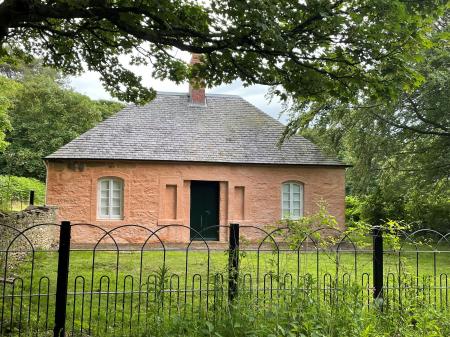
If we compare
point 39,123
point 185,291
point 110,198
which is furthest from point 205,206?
point 39,123

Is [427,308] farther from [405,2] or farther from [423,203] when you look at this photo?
[423,203]

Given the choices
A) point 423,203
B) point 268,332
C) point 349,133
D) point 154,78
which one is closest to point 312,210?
point 349,133

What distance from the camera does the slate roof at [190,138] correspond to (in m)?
16.8

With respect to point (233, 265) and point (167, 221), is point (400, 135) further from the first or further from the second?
point (233, 265)

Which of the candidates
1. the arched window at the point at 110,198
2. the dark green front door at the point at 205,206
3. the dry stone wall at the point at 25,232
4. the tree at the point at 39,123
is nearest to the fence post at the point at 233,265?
the dry stone wall at the point at 25,232

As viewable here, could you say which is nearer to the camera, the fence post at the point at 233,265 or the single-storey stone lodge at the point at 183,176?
the fence post at the point at 233,265

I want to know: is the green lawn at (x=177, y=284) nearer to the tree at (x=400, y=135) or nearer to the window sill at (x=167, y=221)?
the tree at (x=400, y=135)

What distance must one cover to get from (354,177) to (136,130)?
8.80 metres

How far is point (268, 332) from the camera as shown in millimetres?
4250

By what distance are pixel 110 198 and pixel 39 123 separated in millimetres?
16593

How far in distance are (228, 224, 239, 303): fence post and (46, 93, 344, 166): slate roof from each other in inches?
452

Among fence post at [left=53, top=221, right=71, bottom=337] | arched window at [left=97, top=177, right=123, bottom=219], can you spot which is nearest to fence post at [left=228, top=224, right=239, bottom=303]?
fence post at [left=53, top=221, right=71, bottom=337]

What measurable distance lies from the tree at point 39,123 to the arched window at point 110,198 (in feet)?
48.0

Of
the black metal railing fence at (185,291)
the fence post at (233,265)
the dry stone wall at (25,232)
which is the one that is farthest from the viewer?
the dry stone wall at (25,232)
